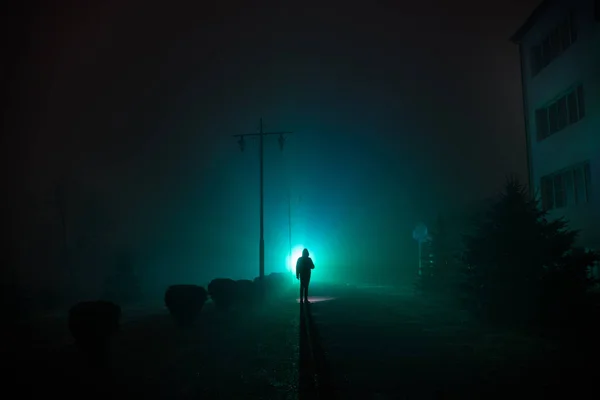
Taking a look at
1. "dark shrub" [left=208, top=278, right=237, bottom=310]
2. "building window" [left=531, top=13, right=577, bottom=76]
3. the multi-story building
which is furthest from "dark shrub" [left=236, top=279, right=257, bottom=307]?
"building window" [left=531, top=13, right=577, bottom=76]

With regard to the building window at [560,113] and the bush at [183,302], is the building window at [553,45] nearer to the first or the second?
the building window at [560,113]

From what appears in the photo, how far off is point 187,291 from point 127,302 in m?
23.8

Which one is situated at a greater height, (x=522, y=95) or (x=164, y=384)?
(x=522, y=95)

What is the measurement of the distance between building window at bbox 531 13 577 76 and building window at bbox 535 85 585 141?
2.06 m

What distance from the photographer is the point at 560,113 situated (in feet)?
81.7

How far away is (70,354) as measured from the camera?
11453 mm

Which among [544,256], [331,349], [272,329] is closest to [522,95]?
[544,256]

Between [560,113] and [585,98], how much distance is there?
3.13 m

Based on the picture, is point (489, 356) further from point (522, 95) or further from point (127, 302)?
point (127, 302)

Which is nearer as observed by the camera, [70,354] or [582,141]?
[70,354]

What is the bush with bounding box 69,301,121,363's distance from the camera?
410 inches

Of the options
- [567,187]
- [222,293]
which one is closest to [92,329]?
[222,293]

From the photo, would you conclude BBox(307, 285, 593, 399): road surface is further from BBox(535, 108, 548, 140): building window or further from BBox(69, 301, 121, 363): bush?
BBox(535, 108, 548, 140): building window

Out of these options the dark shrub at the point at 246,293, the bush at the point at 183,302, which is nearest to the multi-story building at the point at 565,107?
the dark shrub at the point at 246,293
